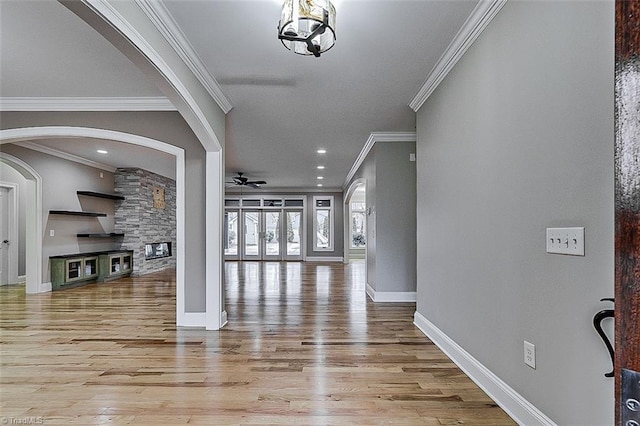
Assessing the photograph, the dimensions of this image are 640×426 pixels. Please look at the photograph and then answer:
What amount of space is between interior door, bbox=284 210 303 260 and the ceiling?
7.81 meters

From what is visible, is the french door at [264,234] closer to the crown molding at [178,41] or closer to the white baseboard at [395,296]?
the white baseboard at [395,296]

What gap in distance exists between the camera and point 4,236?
7.12m

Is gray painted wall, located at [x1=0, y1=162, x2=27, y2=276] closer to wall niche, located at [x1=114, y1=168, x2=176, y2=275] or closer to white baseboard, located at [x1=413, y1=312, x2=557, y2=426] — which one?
wall niche, located at [x1=114, y1=168, x2=176, y2=275]

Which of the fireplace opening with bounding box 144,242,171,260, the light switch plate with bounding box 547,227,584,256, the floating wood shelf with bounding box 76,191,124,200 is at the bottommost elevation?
the fireplace opening with bounding box 144,242,171,260

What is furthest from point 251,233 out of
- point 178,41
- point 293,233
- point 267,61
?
point 178,41

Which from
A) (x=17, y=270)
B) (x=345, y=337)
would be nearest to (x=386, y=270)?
(x=345, y=337)

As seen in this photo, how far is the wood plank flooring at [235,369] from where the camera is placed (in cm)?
221

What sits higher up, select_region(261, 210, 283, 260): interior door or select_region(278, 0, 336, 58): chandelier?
select_region(278, 0, 336, 58): chandelier

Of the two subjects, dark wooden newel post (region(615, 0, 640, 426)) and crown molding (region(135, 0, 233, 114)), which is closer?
dark wooden newel post (region(615, 0, 640, 426))

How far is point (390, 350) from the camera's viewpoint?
3291 millimetres

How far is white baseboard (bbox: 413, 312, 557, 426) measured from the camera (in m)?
1.94

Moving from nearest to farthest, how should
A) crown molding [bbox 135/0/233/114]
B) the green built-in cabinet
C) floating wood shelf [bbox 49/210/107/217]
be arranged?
crown molding [bbox 135/0/233/114], the green built-in cabinet, floating wood shelf [bbox 49/210/107/217]

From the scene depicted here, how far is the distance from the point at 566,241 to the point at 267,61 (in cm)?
268

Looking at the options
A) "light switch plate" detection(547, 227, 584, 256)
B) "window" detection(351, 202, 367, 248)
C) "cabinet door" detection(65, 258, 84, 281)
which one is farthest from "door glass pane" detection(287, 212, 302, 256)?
"light switch plate" detection(547, 227, 584, 256)
